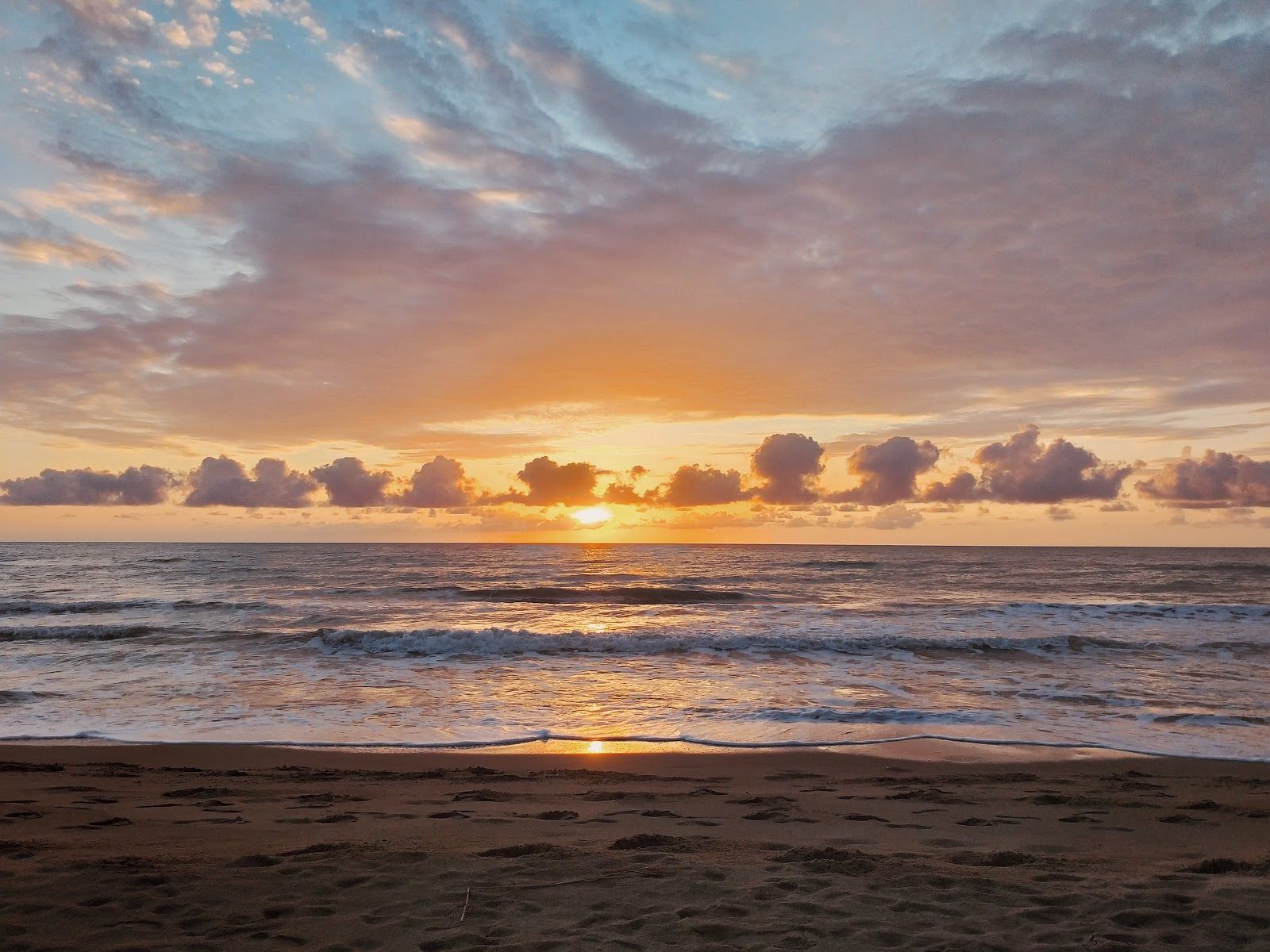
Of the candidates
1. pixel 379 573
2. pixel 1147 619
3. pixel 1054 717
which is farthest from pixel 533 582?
pixel 1054 717

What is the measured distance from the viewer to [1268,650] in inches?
869

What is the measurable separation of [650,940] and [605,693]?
1103 centimetres

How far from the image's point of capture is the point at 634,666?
19469mm

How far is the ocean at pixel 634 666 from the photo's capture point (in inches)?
488

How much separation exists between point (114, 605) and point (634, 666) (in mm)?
27234

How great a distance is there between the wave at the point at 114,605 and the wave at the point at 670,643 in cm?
1116

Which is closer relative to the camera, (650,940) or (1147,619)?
(650,940)

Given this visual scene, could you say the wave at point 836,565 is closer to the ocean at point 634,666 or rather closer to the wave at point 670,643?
the ocean at point 634,666

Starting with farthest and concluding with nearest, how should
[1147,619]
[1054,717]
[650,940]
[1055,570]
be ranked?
1. [1055,570]
2. [1147,619]
3. [1054,717]
4. [650,940]

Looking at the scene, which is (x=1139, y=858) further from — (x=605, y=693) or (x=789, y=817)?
(x=605, y=693)

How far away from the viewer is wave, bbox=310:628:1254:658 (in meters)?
22.3

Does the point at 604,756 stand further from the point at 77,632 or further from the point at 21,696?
the point at 77,632

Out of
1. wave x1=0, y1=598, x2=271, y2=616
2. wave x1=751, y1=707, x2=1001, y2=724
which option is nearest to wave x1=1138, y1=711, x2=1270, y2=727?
wave x1=751, y1=707, x2=1001, y2=724

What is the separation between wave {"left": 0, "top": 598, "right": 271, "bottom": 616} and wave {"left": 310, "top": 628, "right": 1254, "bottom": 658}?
11.2 metres
